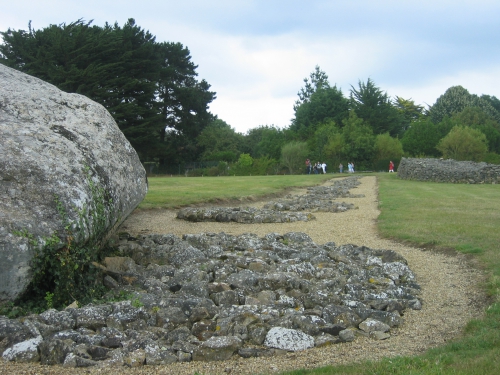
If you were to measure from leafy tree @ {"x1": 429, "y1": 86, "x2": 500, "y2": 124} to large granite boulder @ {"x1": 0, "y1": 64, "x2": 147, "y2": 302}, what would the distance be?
3306 inches

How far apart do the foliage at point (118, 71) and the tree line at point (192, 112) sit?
0.09 metres

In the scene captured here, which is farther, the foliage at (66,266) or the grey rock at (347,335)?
the foliage at (66,266)

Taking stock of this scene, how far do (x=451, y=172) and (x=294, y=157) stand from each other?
A: 922 inches

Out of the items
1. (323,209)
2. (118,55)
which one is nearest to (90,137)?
(323,209)

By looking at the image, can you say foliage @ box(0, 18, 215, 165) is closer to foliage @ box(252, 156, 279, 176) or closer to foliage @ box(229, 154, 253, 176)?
foliage @ box(229, 154, 253, 176)

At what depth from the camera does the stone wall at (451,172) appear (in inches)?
1321

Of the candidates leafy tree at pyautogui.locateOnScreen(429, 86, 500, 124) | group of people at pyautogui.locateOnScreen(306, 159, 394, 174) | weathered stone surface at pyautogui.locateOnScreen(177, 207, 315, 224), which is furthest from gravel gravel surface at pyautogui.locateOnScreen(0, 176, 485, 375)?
leafy tree at pyautogui.locateOnScreen(429, 86, 500, 124)

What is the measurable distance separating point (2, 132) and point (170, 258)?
2.99m

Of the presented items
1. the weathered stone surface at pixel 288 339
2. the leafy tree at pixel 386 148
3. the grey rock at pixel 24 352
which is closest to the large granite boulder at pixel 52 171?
the grey rock at pixel 24 352

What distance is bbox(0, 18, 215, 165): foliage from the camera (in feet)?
125

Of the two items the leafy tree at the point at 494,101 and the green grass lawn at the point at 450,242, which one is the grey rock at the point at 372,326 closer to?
the green grass lawn at the point at 450,242

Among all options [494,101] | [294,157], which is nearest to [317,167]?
[294,157]

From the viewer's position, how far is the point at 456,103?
283 ft

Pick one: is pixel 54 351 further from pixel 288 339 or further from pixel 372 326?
pixel 372 326
